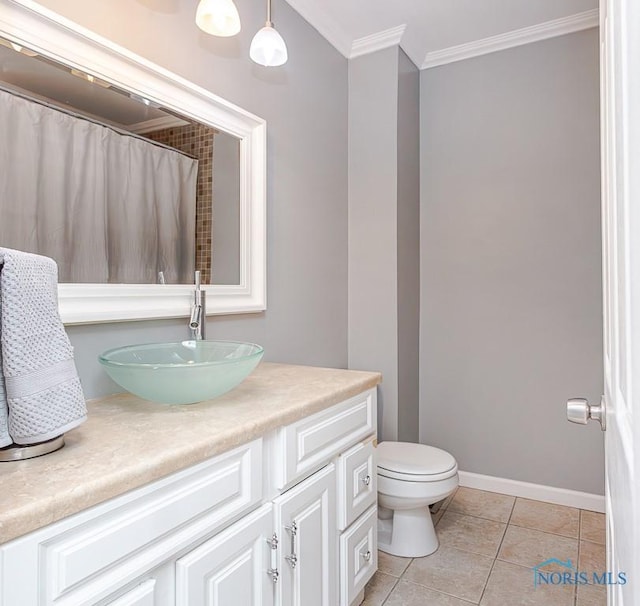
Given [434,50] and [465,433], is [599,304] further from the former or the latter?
[434,50]

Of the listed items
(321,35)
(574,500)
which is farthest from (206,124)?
(574,500)

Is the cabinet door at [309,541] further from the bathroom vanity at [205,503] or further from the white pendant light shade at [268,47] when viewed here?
the white pendant light shade at [268,47]

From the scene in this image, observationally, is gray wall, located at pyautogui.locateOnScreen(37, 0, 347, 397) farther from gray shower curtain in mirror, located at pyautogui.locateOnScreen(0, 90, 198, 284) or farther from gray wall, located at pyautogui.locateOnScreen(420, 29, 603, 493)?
gray wall, located at pyautogui.locateOnScreen(420, 29, 603, 493)

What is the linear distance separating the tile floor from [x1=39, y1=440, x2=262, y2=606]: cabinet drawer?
42.5 inches

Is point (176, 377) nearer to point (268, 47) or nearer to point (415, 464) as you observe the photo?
point (268, 47)

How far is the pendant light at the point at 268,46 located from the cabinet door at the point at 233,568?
1.38m

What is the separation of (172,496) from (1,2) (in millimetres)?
1191

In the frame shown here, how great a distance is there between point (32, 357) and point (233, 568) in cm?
61

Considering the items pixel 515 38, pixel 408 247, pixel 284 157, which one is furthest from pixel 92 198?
pixel 515 38

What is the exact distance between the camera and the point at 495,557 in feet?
6.55

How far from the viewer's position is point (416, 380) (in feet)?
9.14

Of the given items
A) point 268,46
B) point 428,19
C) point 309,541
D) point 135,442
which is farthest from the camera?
point 428,19

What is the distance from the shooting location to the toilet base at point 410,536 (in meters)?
2.02
